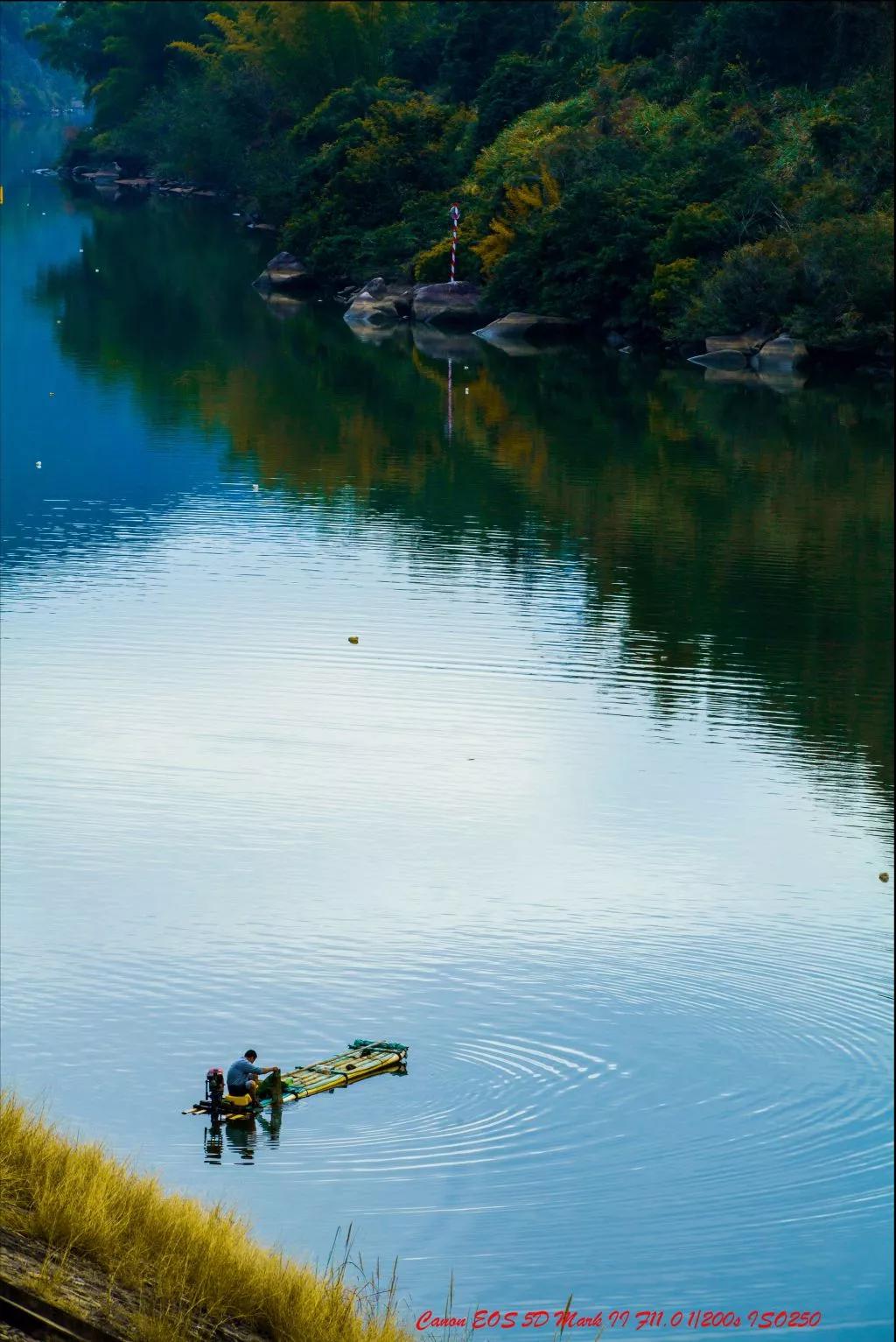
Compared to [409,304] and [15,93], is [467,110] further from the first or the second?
[15,93]

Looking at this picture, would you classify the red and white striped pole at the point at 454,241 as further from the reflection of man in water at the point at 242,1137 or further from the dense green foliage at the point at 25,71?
the dense green foliage at the point at 25,71

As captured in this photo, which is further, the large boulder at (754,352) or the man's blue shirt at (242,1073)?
the large boulder at (754,352)

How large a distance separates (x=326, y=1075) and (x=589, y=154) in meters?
34.1

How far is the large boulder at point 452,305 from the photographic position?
42656 mm

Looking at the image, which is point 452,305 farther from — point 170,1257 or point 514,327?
point 170,1257

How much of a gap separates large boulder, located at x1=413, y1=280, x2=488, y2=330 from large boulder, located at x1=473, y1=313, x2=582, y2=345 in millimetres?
1560

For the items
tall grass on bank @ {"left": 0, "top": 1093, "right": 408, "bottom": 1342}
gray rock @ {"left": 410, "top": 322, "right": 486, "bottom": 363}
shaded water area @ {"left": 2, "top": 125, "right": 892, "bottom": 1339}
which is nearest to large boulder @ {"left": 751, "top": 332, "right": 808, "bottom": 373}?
gray rock @ {"left": 410, "top": 322, "right": 486, "bottom": 363}

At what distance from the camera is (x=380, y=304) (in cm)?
4356

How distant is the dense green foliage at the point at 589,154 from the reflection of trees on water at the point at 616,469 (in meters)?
1.90

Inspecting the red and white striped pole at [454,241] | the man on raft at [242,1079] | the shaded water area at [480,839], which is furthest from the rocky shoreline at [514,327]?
Result: the man on raft at [242,1079]

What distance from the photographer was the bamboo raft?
31.5 feet

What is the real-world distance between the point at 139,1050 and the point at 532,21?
1847 inches

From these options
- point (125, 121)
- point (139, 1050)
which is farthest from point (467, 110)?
point (139, 1050)

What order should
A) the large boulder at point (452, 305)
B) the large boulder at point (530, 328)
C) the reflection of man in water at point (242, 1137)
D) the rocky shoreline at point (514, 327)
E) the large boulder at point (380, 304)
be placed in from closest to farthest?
the reflection of man in water at point (242, 1137), the rocky shoreline at point (514, 327), the large boulder at point (530, 328), the large boulder at point (452, 305), the large boulder at point (380, 304)
